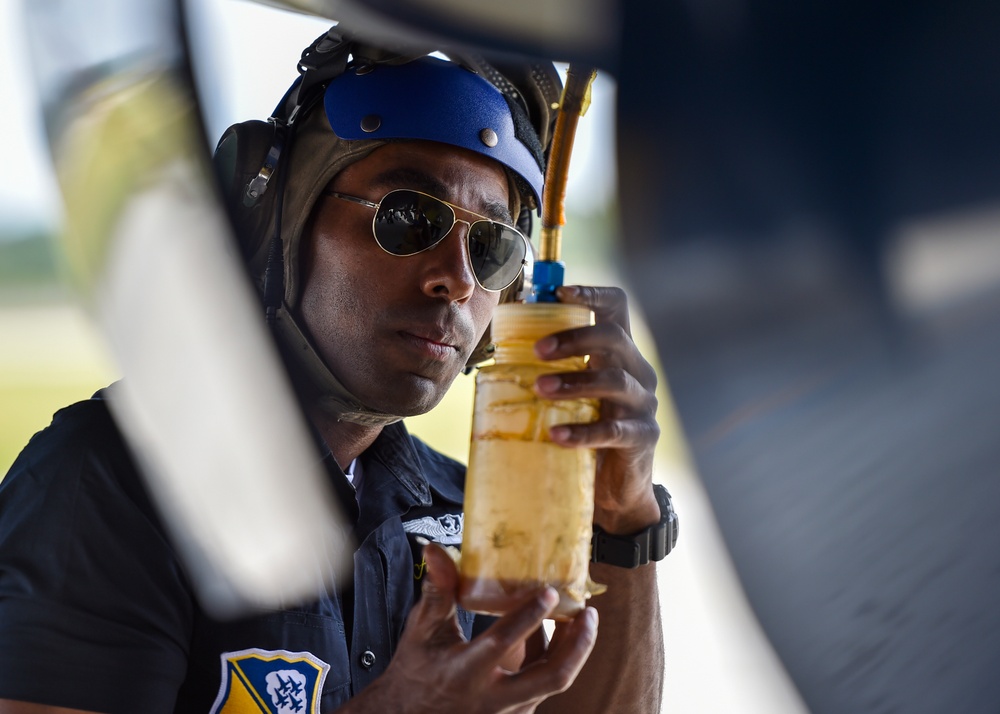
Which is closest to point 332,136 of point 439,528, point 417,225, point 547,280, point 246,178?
point 246,178

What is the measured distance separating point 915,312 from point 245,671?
3.97ft

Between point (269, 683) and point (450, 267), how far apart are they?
84cm

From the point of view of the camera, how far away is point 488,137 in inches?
79.4

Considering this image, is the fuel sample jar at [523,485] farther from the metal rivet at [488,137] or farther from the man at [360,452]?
the metal rivet at [488,137]

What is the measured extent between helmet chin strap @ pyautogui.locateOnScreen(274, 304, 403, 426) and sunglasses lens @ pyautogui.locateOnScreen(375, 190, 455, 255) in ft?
0.93

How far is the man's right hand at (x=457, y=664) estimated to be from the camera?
1147 millimetres

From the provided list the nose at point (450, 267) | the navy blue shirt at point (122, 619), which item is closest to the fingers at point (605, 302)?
the nose at point (450, 267)

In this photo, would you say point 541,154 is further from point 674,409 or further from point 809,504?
point 809,504

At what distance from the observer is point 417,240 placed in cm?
189

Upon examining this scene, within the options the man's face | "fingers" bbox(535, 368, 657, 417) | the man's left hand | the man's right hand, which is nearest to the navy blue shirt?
the man's face

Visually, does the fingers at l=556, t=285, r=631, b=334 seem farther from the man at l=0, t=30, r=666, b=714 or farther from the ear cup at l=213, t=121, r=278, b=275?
the ear cup at l=213, t=121, r=278, b=275

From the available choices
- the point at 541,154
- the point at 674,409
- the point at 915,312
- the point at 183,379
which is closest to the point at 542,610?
the point at 674,409

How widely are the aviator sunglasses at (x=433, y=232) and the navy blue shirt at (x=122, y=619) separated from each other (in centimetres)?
63

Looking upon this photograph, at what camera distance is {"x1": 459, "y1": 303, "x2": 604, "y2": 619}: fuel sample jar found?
1129 millimetres
